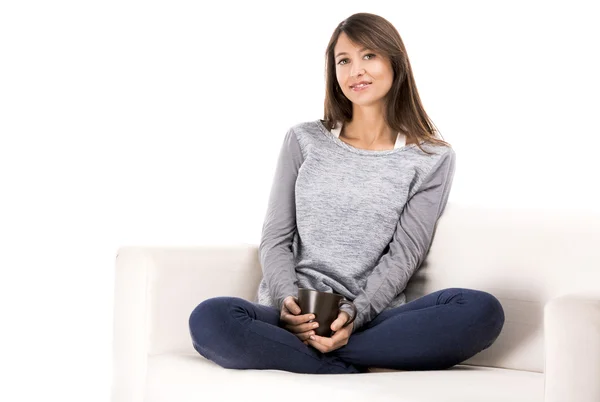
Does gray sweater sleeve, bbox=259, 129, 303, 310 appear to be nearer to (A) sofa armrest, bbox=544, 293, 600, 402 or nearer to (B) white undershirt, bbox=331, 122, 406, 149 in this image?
(B) white undershirt, bbox=331, 122, 406, 149

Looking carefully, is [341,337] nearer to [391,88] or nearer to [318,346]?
[318,346]

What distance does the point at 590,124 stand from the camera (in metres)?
2.59

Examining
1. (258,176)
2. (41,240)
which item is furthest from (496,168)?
(41,240)

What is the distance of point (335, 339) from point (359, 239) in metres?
0.41

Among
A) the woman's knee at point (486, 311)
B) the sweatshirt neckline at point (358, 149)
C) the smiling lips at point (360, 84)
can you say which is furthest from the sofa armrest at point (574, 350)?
the smiling lips at point (360, 84)

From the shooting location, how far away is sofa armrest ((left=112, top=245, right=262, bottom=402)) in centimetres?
200

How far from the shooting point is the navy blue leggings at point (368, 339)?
1.74 metres

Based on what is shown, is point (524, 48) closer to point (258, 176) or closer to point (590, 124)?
point (590, 124)

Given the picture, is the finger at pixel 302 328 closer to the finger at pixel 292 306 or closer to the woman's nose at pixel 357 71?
the finger at pixel 292 306

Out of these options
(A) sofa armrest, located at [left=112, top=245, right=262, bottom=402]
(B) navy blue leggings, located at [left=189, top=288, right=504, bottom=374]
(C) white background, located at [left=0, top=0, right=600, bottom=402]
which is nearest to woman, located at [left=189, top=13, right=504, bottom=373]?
(B) navy blue leggings, located at [left=189, top=288, right=504, bottom=374]

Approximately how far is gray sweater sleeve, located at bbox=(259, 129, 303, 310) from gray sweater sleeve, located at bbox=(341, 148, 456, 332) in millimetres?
182

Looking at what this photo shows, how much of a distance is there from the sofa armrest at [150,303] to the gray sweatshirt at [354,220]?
0.58 feet

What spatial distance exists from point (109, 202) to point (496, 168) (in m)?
1.39

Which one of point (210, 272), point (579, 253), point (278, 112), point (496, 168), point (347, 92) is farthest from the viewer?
point (278, 112)
